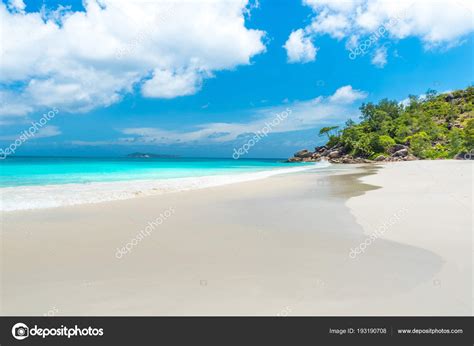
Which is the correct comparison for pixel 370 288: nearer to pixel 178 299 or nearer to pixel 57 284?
Answer: pixel 178 299

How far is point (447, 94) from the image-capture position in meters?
122

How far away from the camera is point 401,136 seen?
81.6 metres

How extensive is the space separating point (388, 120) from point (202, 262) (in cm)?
9859

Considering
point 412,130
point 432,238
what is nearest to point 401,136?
point 412,130

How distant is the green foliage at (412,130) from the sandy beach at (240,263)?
228 feet
